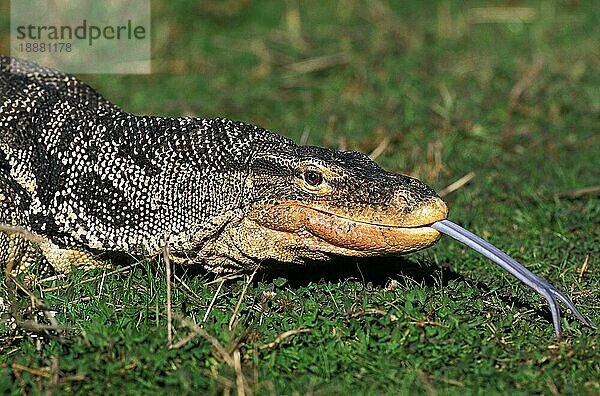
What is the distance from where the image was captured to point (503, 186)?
21.3ft

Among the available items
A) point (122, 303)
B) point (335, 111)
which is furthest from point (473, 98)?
point (122, 303)

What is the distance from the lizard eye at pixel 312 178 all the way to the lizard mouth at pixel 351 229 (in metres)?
0.12

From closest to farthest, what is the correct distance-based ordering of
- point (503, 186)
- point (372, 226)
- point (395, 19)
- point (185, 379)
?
point (185, 379), point (372, 226), point (503, 186), point (395, 19)

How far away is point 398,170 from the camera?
6793mm

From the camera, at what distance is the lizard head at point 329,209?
4.18 meters

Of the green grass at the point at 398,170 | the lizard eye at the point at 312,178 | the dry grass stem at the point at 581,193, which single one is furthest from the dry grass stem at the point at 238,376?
the dry grass stem at the point at 581,193

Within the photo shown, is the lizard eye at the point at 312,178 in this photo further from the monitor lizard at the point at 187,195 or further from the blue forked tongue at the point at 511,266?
the blue forked tongue at the point at 511,266

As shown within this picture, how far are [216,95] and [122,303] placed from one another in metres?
4.14

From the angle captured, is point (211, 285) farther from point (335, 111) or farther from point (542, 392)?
point (335, 111)

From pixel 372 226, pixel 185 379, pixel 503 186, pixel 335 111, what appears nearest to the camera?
pixel 185 379

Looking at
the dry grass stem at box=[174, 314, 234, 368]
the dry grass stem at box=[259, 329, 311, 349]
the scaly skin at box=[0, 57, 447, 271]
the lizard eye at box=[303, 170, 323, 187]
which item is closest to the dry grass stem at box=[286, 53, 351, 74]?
the scaly skin at box=[0, 57, 447, 271]

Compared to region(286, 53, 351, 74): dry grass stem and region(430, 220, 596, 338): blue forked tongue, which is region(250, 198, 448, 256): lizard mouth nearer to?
region(430, 220, 596, 338): blue forked tongue

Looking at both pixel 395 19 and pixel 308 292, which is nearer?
pixel 308 292

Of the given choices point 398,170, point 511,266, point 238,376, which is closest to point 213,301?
point 238,376
